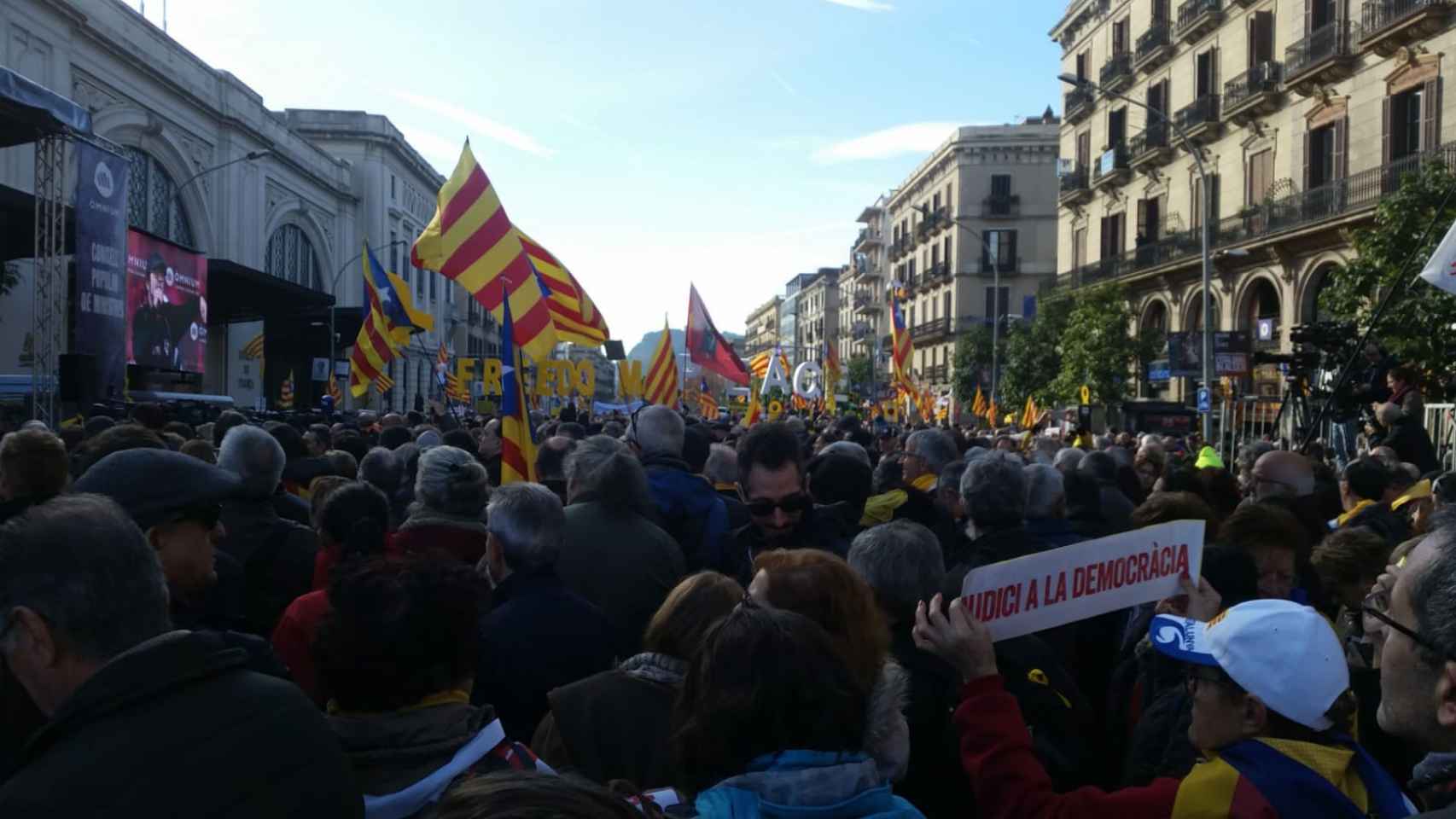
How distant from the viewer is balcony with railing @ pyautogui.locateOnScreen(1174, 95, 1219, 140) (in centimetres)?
3161

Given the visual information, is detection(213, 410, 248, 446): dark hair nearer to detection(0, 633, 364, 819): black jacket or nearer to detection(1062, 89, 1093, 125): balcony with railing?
detection(0, 633, 364, 819): black jacket

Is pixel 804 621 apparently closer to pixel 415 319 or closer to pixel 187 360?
pixel 415 319

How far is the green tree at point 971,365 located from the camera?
50094mm

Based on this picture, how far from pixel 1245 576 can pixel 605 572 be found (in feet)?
7.63

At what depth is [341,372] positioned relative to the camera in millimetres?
38625

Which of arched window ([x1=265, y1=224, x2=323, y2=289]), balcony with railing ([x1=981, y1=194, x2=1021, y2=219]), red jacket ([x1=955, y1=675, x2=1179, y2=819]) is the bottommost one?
red jacket ([x1=955, y1=675, x2=1179, y2=819])

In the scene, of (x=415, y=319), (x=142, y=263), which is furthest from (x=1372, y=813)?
(x=142, y=263)

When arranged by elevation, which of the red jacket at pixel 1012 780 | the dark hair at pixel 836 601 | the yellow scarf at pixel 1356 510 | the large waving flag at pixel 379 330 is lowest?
the red jacket at pixel 1012 780

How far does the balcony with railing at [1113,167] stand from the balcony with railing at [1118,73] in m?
1.92

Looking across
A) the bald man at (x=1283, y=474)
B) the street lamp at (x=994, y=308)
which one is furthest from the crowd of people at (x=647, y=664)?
the street lamp at (x=994, y=308)

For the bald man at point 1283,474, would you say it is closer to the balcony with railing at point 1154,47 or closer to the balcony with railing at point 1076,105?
the balcony with railing at point 1154,47

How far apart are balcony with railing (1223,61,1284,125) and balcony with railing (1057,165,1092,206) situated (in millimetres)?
9108

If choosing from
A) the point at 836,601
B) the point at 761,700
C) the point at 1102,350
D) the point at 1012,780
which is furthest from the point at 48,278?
the point at 1102,350

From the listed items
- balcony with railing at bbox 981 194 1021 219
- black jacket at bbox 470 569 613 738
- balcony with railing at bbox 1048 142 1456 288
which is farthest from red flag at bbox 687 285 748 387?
balcony with railing at bbox 981 194 1021 219
